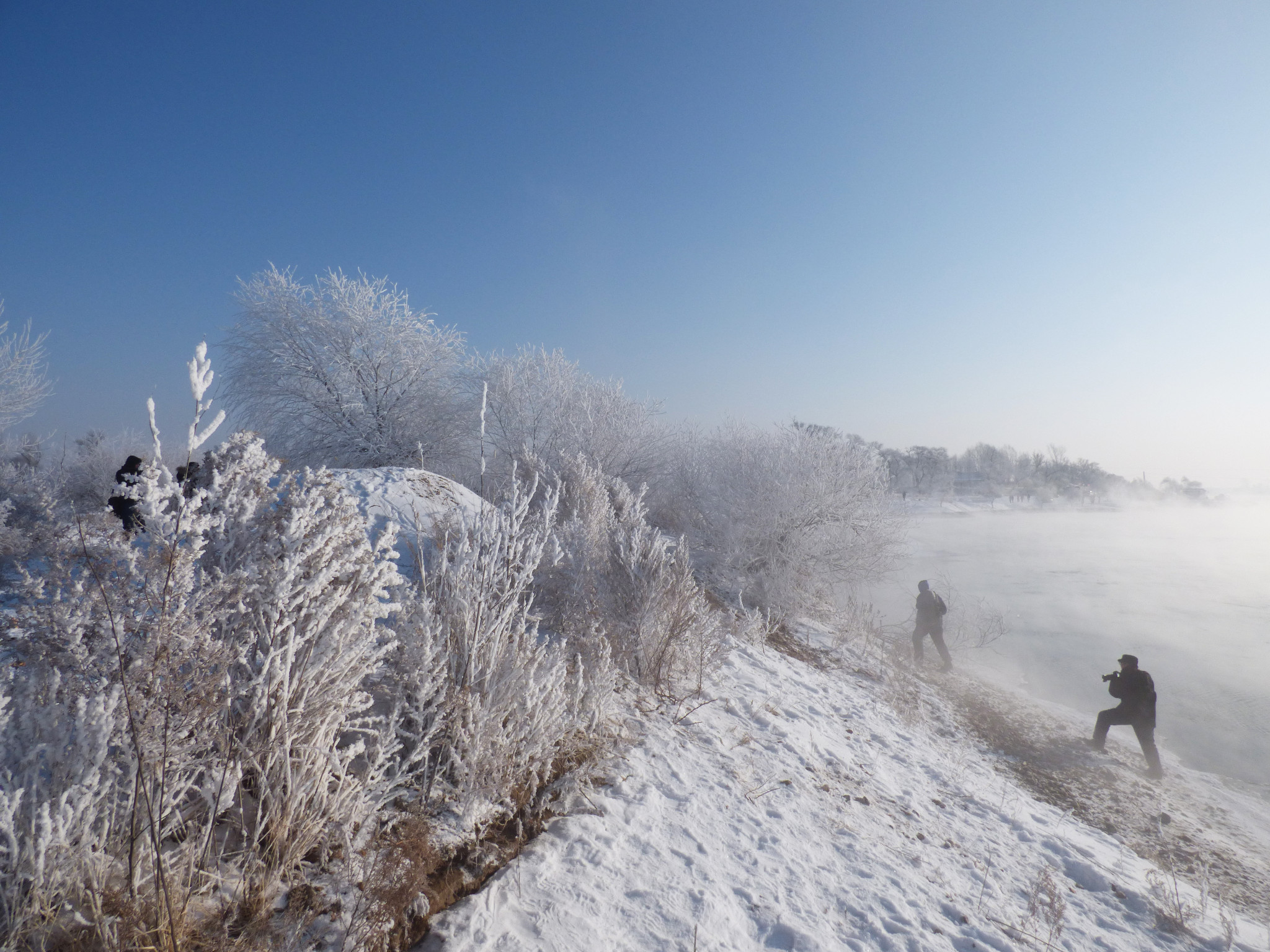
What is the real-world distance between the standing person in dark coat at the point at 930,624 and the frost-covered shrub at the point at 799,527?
234 cm

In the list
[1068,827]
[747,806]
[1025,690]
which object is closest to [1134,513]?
[1025,690]

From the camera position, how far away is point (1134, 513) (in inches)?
2076

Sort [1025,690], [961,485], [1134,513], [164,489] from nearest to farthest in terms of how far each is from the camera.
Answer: [164,489] → [1025,690] → [1134,513] → [961,485]

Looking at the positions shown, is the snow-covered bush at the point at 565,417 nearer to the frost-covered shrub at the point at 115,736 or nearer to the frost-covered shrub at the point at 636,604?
the frost-covered shrub at the point at 636,604

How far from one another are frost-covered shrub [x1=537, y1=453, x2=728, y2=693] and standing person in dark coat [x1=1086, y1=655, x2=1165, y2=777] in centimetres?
587

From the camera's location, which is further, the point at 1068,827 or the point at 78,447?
the point at 78,447

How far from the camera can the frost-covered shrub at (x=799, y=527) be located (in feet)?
41.7

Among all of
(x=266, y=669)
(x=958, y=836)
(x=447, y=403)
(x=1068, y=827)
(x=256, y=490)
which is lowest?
(x=1068, y=827)

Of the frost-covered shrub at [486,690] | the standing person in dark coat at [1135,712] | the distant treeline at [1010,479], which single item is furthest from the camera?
the distant treeline at [1010,479]

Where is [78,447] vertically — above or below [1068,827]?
above

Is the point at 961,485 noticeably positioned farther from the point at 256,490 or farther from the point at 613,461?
the point at 256,490

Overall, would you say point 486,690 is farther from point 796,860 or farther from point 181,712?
point 796,860

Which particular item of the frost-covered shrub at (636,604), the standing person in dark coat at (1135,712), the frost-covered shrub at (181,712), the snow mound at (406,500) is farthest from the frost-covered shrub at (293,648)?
the standing person in dark coat at (1135,712)

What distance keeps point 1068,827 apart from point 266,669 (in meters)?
6.57
